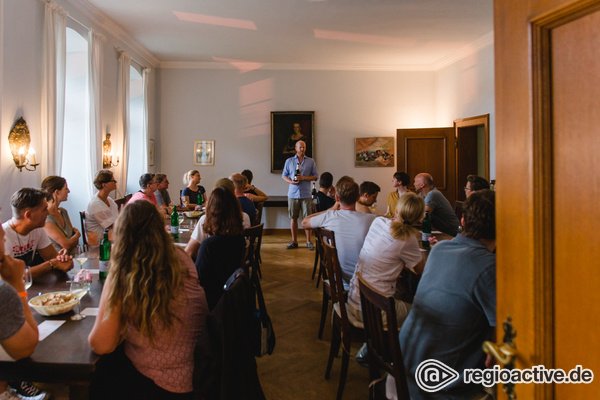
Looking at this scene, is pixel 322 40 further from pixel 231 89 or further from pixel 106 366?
pixel 106 366

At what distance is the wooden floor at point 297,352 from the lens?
2.79 m

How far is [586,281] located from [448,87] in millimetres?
8045

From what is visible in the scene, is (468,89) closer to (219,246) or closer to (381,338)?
(219,246)

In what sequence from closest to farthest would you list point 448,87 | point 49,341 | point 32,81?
point 49,341
point 32,81
point 448,87

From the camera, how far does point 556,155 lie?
0.94 meters

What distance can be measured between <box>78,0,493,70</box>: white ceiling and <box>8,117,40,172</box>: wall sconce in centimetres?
212

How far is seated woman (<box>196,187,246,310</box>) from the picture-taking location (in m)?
2.55

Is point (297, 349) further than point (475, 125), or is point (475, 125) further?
point (475, 125)

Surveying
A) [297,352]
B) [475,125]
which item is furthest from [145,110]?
[297,352]

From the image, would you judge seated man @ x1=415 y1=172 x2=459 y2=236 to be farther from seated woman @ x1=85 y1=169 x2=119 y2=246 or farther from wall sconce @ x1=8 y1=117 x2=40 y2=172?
wall sconce @ x1=8 y1=117 x2=40 y2=172

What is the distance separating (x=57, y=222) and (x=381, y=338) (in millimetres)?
2895

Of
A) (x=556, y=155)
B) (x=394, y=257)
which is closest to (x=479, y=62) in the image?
(x=394, y=257)

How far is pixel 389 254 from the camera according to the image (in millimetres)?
2678

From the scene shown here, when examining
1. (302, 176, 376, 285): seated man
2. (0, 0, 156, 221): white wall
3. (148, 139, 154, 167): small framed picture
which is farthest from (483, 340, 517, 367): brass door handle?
(148, 139, 154, 167): small framed picture
